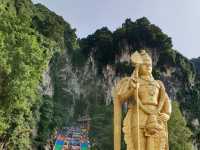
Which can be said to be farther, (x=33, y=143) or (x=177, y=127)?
(x=33, y=143)

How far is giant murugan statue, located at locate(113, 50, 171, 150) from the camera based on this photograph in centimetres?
680

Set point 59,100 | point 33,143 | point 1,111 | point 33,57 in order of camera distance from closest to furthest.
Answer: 1. point 1,111
2. point 33,57
3. point 33,143
4. point 59,100

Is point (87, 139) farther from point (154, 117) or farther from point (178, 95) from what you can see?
point (154, 117)

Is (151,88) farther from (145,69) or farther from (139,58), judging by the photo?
(139,58)

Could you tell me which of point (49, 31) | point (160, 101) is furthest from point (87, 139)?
point (160, 101)

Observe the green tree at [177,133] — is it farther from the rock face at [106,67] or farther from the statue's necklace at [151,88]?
the rock face at [106,67]

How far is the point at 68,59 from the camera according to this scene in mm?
48344

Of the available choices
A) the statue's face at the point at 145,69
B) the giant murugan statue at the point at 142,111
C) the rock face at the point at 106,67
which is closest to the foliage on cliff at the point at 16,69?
the statue's face at the point at 145,69

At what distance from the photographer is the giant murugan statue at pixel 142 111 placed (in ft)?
22.3

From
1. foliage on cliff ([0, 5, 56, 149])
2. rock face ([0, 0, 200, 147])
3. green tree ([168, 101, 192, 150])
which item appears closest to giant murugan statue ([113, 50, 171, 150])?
foliage on cliff ([0, 5, 56, 149])

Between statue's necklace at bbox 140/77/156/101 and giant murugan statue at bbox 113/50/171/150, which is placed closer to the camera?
giant murugan statue at bbox 113/50/171/150

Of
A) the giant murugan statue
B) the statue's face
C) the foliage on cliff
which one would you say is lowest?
the giant murugan statue

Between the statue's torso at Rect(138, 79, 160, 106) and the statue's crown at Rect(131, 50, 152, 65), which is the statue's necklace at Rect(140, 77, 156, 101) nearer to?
the statue's torso at Rect(138, 79, 160, 106)

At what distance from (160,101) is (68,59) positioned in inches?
1629
